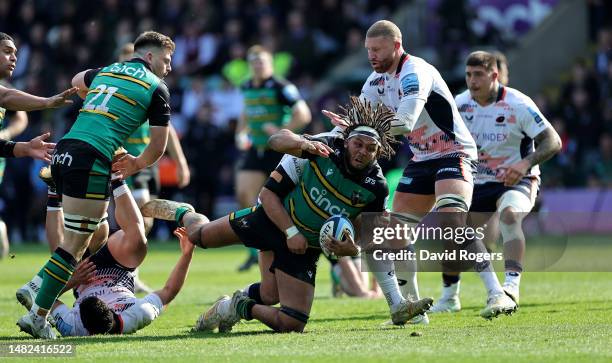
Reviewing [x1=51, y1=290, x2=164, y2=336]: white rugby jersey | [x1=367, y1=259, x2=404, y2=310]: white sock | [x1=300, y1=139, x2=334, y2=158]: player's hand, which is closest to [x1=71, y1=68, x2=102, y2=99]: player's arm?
[x1=51, y1=290, x2=164, y2=336]: white rugby jersey

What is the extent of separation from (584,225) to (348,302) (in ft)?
39.4

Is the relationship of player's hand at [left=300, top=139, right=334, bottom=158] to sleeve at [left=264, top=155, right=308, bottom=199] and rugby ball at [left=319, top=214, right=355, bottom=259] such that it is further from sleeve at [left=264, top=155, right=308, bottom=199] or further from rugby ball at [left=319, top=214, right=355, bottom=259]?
rugby ball at [left=319, top=214, right=355, bottom=259]

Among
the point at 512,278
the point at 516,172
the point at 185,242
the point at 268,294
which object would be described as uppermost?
the point at 516,172

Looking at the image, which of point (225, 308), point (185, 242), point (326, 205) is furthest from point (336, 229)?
point (185, 242)

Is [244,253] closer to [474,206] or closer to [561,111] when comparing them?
[561,111]

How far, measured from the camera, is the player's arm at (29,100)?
9234 mm

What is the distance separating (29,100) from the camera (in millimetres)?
9367

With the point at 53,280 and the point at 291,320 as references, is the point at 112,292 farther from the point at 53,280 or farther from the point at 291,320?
the point at 291,320

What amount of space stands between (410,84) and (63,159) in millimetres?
2952

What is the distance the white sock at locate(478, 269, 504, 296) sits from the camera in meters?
9.88

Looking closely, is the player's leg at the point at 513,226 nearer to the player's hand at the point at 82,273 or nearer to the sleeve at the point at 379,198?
the sleeve at the point at 379,198

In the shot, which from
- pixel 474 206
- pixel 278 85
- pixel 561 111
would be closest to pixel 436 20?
pixel 561 111

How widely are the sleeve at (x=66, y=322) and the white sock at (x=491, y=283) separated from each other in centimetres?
346

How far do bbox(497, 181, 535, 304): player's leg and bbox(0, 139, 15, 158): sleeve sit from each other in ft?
14.9
